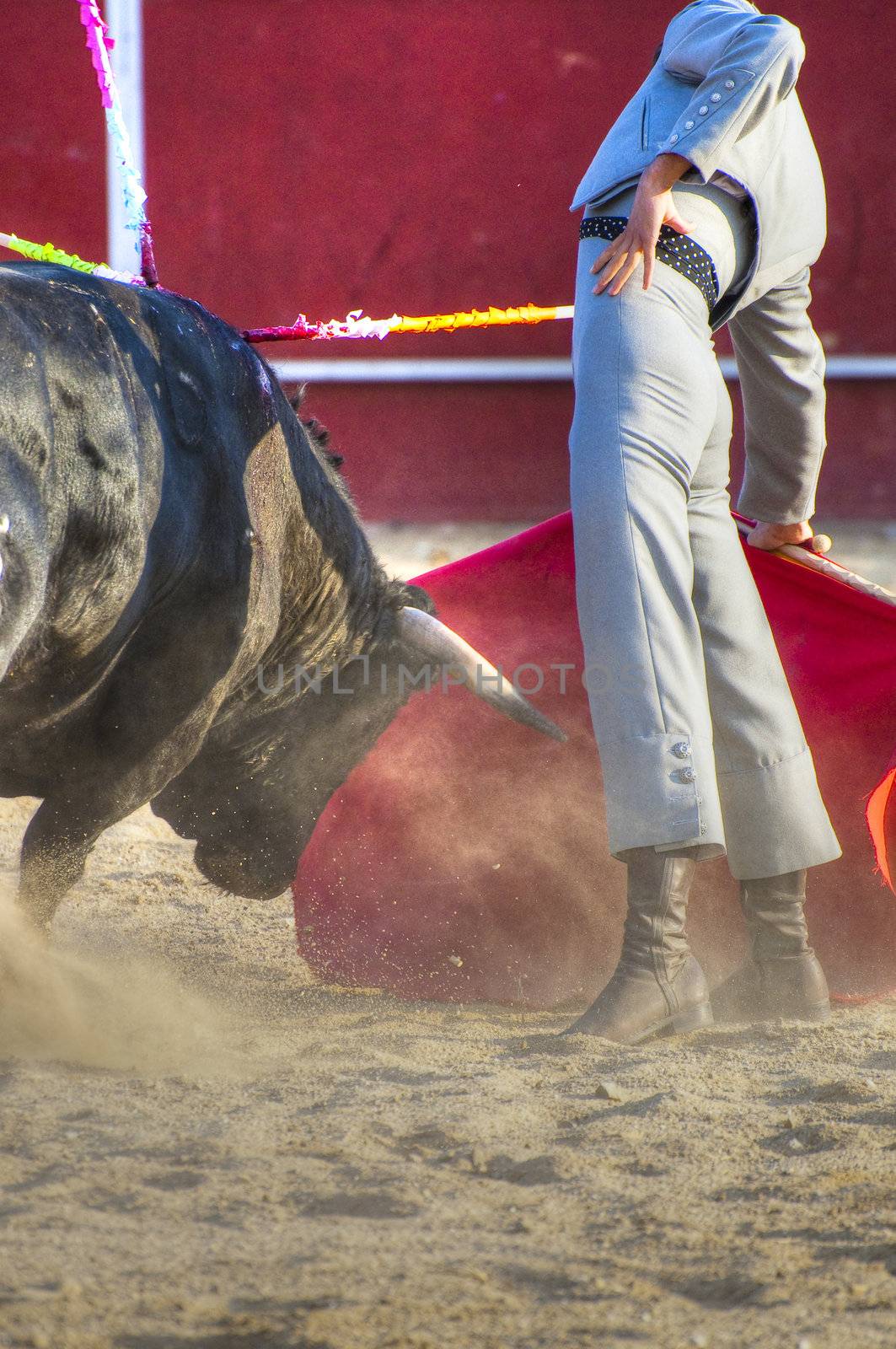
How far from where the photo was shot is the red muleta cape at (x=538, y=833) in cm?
277

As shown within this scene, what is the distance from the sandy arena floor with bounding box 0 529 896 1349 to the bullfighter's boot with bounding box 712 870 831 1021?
0.33ft

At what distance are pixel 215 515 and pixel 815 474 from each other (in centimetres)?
116

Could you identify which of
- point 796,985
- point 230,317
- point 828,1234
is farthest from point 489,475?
point 828,1234

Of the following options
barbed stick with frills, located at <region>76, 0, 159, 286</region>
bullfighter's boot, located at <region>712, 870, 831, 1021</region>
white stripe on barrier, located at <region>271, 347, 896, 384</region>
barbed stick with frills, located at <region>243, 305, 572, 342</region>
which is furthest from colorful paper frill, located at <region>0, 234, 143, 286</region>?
white stripe on barrier, located at <region>271, 347, 896, 384</region>

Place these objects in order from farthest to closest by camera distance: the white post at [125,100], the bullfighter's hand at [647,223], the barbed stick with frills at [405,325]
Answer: the white post at [125,100]
the barbed stick with frills at [405,325]
the bullfighter's hand at [647,223]

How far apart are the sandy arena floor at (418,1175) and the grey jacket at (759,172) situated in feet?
3.45

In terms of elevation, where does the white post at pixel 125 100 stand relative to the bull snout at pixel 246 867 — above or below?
above

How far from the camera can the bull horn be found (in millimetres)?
2607

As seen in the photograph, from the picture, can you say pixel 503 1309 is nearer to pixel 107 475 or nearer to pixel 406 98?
pixel 107 475

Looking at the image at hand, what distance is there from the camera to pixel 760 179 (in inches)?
94.3

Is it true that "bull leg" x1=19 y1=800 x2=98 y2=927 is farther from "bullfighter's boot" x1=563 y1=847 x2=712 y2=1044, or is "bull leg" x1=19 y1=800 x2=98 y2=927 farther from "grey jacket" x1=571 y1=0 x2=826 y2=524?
"grey jacket" x1=571 y1=0 x2=826 y2=524

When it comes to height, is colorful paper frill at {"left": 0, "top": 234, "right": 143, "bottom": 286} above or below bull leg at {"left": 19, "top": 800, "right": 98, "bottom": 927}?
above

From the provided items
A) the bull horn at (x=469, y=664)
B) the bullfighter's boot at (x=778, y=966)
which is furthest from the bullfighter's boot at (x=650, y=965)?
the bull horn at (x=469, y=664)

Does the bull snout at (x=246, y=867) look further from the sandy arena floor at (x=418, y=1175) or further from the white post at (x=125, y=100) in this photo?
the white post at (x=125, y=100)
